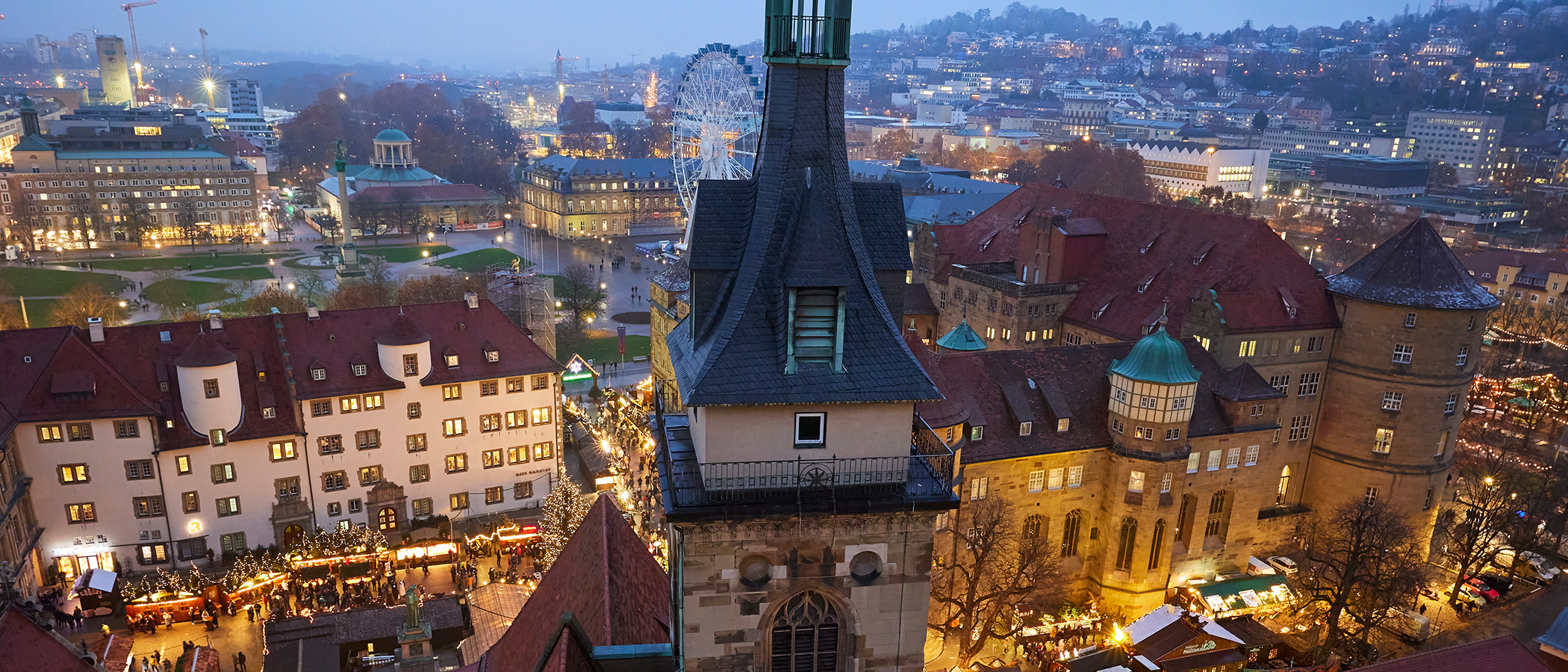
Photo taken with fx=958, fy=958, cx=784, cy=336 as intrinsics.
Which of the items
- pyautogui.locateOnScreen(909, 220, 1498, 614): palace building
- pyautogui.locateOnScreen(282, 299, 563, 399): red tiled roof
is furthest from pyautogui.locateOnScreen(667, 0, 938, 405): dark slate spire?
pyautogui.locateOnScreen(282, 299, 563, 399): red tiled roof

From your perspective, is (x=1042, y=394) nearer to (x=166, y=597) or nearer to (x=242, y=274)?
(x=166, y=597)

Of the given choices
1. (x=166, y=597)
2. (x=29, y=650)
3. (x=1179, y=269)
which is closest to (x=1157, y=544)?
(x=1179, y=269)

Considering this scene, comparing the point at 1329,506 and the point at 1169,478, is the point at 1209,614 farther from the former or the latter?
the point at 1329,506

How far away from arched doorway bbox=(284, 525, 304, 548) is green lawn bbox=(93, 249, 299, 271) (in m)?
90.8

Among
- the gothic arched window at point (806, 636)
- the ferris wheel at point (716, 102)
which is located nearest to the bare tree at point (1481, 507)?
the gothic arched window at point (806, 636)

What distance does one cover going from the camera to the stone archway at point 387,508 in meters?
54.0

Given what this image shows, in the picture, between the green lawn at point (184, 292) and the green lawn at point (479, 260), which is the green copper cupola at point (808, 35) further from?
the green lawn at point (479, 260)

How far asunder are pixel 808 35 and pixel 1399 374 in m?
50.3

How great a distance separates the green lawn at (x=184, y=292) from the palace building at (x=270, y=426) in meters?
62.1

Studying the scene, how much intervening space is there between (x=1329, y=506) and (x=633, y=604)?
4858 cm

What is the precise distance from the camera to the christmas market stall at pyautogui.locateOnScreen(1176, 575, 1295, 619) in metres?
49.5

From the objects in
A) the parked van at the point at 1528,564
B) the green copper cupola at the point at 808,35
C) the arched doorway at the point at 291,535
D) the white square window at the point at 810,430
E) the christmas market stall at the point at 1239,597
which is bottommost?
the parked van at the point at 1528,564

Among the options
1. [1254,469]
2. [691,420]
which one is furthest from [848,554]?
[1254,469]

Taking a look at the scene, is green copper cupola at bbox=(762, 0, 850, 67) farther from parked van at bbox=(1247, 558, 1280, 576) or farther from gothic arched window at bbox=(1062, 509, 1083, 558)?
parked van at bbox=(1247, 558, 1280, 576)
